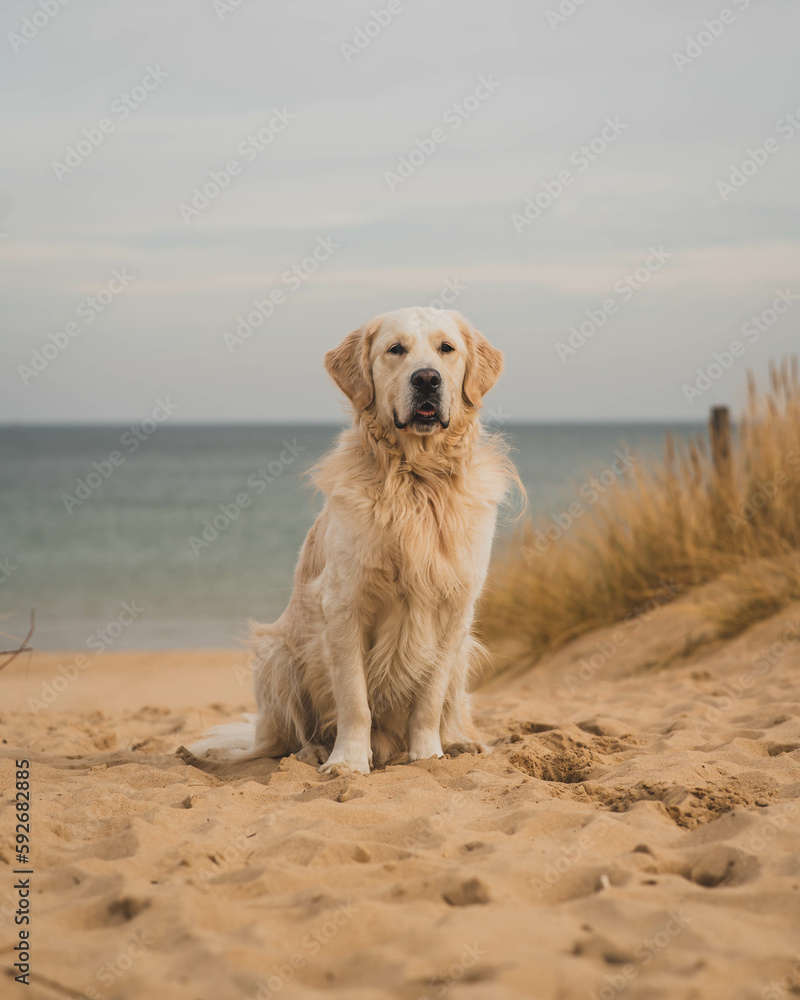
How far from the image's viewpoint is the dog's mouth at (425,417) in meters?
3.57

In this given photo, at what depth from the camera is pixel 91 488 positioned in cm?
2880

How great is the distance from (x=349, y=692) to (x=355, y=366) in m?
1.47

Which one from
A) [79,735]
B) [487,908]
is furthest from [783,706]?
[79,735]

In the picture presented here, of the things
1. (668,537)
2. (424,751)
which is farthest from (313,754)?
(668,537)

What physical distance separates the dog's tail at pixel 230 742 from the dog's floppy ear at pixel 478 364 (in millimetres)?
1981

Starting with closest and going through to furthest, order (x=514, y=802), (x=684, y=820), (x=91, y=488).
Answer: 1. (x=684, y=820)
2. (x=514, y=802)
3. (x=91, y=488)

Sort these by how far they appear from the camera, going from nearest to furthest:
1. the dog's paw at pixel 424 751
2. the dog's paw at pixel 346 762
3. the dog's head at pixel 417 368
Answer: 1. the dog's paw at pixel 346 762
2. the dog's head at pixel 417 368
3. the dog's paw at pixel 424 751

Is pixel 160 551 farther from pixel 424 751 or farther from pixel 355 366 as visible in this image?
pixel 424 751

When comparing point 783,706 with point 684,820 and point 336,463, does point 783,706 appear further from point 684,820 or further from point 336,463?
point 336,463

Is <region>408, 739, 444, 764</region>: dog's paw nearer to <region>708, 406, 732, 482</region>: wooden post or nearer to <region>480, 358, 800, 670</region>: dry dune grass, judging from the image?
<region>480, 358, 800, 670</region>: dry dune grass

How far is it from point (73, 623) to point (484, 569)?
324 inches

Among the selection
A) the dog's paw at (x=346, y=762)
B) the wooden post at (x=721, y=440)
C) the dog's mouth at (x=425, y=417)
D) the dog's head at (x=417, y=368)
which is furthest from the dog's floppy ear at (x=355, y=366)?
the wooden post at (x=721, y=440)

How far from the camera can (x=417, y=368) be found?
3576mm

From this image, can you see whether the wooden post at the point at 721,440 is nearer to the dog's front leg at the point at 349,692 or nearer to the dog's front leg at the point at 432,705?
the dog's front leg at the point at 432,705
